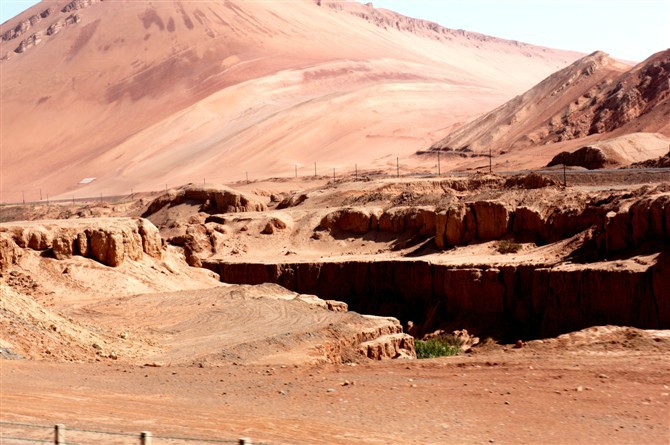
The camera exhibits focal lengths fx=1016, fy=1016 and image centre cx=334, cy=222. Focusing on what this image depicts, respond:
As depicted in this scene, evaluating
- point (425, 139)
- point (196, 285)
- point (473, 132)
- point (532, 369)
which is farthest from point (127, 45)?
point (532, 369)

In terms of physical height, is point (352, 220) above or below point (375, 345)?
above

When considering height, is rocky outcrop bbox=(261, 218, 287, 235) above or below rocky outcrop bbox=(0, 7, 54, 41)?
below

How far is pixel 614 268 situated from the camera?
88.6 ft

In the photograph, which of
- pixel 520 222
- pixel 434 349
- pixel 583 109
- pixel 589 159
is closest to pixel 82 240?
pixel 434 349

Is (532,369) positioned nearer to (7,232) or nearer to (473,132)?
(7,232)

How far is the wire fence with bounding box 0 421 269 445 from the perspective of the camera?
9.54 meters

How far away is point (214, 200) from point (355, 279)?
16213mm

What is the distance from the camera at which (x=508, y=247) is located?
113ft

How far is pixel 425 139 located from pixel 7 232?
7079 centimetres

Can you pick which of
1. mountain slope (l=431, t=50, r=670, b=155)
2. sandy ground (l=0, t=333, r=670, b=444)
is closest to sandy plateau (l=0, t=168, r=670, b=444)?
sandy ground (l=0, t=333, r=670, b=444)

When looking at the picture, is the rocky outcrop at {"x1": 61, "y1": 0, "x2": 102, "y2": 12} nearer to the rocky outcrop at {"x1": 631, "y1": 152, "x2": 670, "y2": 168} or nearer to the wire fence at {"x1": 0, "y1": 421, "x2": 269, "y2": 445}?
the rocky outcrop at {"x1": 631, "y1": 152, "x2": 670, "y2": 168}

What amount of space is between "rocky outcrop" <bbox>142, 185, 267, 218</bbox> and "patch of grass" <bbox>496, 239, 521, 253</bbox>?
19128 mm

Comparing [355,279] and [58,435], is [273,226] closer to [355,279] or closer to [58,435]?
[355,279]

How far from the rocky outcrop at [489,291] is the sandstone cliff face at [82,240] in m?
7.49
